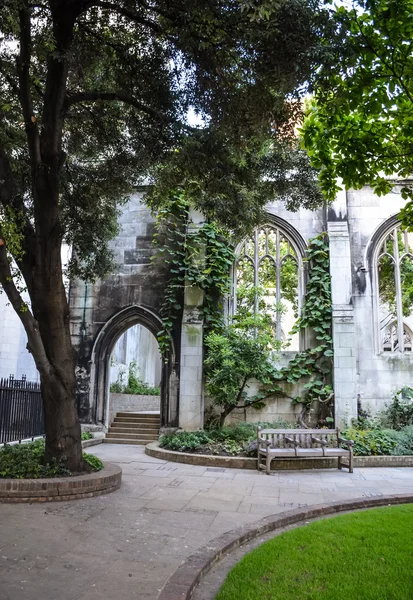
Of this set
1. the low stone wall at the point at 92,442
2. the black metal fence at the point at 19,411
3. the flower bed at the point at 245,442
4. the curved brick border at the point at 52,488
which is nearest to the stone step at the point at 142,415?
the low stone wall at the point at 92,442

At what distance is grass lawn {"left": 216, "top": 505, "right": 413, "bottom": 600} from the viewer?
380 centimetres

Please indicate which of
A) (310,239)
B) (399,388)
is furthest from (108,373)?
(399,388)

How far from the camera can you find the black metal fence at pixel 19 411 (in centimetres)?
1041

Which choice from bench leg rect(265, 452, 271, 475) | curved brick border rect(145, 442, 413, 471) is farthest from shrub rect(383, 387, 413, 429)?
bench leg rect(265, 452, 271, 475)

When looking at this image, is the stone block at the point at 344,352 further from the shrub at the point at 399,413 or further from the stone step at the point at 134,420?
the stone step at the point at 134,420

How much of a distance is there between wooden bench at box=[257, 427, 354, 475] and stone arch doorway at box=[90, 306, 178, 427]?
3.99 meters

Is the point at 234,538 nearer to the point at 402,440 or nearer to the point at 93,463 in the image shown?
the point at 93,463

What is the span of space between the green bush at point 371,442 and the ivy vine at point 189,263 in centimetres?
445

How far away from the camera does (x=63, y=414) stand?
25.4 ft

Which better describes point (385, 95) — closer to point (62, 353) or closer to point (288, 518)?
point (288, 518)

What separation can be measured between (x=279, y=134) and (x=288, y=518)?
18.5ft

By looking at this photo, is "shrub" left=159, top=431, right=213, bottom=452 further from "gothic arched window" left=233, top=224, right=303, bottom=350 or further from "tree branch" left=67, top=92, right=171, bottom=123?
"tree branch" left=67, top=92, right=171, bottom=123

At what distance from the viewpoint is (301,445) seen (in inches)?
432

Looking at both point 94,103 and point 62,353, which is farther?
point 94,103
